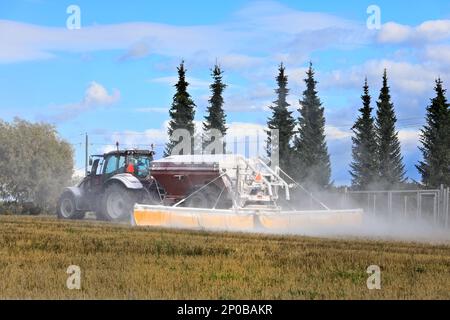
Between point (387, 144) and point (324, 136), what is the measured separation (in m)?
5.36

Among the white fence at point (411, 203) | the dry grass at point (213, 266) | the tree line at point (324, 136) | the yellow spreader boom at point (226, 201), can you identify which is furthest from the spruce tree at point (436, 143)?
the dry grass at point (213, 266)

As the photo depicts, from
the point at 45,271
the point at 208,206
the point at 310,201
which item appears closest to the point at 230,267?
→ the point at 45,271

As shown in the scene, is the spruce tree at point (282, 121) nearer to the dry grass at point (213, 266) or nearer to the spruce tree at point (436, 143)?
the spruce tree at point (436, 143)

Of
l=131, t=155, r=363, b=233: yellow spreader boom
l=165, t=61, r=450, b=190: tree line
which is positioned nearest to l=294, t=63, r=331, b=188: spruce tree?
l=165, t=61, r=450, b=190: tree line

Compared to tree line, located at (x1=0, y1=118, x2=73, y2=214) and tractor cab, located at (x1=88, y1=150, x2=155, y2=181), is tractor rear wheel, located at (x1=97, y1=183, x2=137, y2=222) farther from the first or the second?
tree line, located at (x1=0, y1=118, x2=73, y2=214)

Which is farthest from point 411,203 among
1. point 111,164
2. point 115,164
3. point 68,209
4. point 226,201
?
point 68,209

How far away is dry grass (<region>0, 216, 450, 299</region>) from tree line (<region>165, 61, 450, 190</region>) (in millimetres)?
35882

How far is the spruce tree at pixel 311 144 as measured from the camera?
199 feet

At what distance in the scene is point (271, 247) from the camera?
733 inches

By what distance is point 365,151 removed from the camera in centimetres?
5894

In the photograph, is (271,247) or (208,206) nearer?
(271,247)

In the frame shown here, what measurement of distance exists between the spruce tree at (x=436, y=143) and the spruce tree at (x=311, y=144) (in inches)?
310
